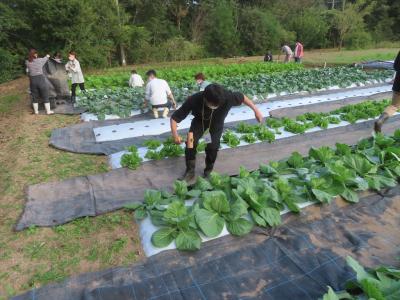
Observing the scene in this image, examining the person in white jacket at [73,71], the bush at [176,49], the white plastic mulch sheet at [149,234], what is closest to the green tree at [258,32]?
the bush at [176,49]

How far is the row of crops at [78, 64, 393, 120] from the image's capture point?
8531mm

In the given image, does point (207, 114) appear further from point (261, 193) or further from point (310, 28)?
point (310, 28)

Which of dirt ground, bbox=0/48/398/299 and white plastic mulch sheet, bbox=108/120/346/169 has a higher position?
white plastic mulch sheet, bbox=108/120/346/169

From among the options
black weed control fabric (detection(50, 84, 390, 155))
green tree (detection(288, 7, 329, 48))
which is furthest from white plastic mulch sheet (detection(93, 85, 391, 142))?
green tree (detection(288, 7, 329, 48))

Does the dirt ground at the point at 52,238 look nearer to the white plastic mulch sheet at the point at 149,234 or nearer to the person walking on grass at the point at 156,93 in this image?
the white plastic mulch sheet at the point at 149,234

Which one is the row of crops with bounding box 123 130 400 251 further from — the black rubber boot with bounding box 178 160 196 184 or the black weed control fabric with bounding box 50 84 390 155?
the black weed control fabric with bounding box 50 84 390 155

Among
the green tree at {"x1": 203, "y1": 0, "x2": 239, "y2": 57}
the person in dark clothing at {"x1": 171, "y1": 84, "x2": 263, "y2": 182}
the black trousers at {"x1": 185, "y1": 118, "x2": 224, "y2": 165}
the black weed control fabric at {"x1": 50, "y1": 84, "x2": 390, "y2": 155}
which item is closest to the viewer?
the person in dark clothing at {"x1": 171, "y1": 84, "x2": 263, "y2": 182}

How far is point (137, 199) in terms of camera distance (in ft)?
14.3

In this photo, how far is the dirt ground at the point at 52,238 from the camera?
10.4 ft

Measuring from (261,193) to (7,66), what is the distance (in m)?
17.7

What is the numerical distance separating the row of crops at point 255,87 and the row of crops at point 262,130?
8.65 ft

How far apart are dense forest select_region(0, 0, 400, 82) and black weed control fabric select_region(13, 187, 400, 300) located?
55.2 feet

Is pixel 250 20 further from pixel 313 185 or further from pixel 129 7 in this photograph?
pixel 313 185

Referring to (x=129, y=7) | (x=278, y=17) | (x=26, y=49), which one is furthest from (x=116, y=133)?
(x=278, y=17)
